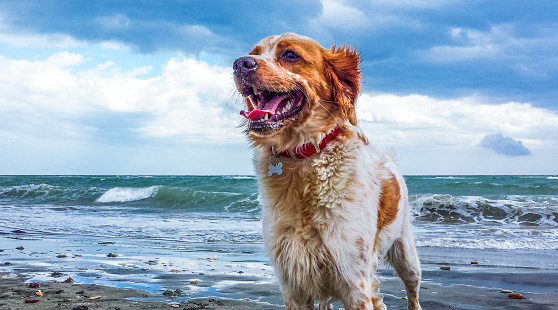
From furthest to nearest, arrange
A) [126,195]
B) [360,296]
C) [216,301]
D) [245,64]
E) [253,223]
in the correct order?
1. [126,195]
2. [253,223]
3. [216,301]
4. [360,296]
5. [245,64]

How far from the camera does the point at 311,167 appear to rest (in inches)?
111

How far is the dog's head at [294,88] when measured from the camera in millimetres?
2648

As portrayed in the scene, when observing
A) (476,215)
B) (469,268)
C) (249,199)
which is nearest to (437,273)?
(469,268)

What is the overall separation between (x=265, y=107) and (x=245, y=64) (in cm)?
26

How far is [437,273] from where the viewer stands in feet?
21.1

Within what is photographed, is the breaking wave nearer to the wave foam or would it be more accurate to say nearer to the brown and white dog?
the brown and white dog

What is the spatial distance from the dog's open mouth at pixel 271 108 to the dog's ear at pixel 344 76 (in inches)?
9.4

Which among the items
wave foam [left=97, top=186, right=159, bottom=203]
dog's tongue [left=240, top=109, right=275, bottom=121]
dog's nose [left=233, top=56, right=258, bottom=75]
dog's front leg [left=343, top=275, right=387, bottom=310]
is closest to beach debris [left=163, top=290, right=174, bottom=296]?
dog's front leg [left=343, top=275, right=387, bottom=310]

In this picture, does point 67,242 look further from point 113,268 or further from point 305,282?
point 305,282

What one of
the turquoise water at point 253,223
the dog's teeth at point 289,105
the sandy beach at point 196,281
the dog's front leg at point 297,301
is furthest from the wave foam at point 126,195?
the dog's teeth at point 289,105

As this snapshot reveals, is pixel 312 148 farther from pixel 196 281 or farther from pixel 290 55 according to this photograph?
pixel 196 281

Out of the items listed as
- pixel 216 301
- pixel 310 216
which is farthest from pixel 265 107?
pixel 216 301

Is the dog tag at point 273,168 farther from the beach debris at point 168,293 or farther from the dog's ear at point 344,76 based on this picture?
the beach debris at point 168,293

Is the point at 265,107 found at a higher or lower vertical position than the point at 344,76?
lower
